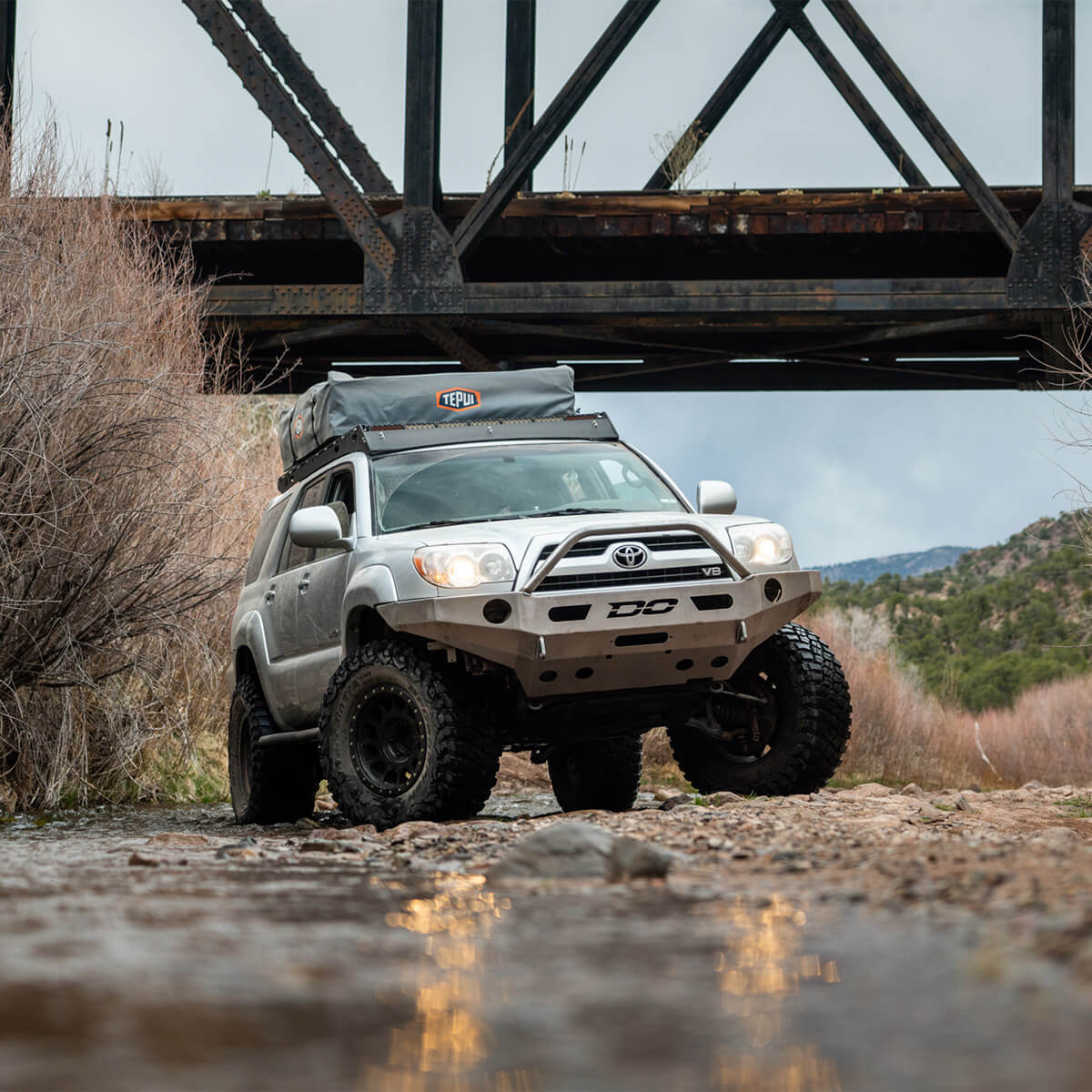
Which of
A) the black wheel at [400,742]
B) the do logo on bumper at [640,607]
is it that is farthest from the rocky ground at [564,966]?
the do logo on bumper at [640,607]

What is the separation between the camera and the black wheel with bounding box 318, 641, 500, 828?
705 cm

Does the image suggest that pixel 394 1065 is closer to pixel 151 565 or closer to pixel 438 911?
pixel 438 911

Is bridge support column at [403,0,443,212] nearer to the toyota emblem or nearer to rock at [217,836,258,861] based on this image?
the toyota emblem

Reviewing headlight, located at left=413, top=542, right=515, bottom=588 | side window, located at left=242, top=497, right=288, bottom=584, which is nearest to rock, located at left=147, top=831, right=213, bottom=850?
headlight, located at left=413, top=542, right=515, bottom=588

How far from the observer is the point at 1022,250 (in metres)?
15.7

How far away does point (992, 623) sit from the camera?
6394 centimetres

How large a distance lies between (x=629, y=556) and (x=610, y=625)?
0.35 metres

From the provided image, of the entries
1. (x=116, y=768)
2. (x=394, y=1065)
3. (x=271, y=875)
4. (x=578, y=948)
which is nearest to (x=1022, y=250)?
(x=116, y=768)

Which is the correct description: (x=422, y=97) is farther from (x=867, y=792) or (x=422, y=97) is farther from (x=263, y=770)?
(x=867, y=792)

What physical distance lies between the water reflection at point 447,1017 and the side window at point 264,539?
20.8 feet

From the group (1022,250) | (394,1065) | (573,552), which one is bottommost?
(394,1065)

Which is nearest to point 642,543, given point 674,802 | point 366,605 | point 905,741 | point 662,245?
point 366,605

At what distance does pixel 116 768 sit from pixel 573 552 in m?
5.44

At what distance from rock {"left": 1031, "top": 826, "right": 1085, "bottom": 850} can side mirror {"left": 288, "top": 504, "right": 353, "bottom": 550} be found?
374cm
